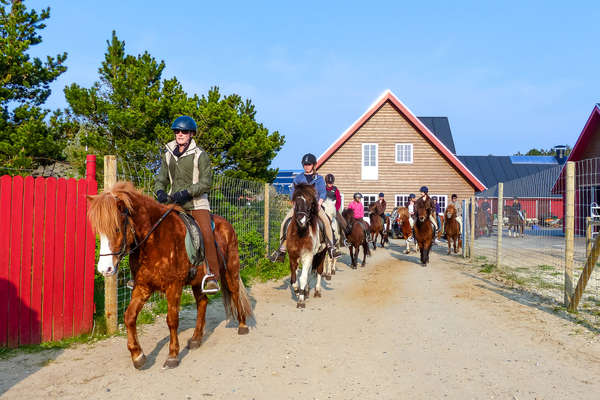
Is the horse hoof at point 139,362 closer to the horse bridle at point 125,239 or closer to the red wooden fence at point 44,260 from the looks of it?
the horse bridle at point 125,239

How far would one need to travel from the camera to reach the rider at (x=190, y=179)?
5617 millimetres

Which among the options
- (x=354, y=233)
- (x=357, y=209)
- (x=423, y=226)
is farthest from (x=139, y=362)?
(x=357, y=209)

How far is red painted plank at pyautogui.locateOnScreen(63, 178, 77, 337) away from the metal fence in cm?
794

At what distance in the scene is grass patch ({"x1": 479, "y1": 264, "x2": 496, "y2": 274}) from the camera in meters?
12.7

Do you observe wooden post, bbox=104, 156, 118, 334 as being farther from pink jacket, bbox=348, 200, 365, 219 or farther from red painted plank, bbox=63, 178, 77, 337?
pink jacket, bbox=348, 200, 365, 219

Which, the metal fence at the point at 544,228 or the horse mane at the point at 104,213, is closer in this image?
the horse mane at the point at 104,213

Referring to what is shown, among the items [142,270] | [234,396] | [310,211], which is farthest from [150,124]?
[234,396]

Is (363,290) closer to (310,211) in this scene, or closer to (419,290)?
(419,290)

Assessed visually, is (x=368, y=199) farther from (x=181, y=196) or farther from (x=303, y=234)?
(x=181, y=196)

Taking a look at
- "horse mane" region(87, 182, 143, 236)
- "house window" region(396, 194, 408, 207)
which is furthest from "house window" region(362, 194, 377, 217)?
"horse mane" region(87, 182, 143, 236)

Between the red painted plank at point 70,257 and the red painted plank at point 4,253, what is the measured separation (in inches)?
25.2

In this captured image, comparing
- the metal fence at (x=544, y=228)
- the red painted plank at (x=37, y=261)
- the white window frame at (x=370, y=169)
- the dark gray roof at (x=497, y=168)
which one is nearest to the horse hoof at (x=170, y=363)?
the red painted plank at (x=37, y=261)

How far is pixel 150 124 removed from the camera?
16953mm

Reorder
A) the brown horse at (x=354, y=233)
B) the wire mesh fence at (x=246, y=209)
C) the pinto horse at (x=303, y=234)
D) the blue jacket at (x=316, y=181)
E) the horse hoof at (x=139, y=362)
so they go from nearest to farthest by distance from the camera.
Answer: the horse hoof at (x=139, y=362) < the pinto horse at (x=303, y=234) < the blue jacket at (x=316, y=181) < the wire mesh fence at (x=246, y=209) < the brown horse at (x=354, y=233)
